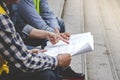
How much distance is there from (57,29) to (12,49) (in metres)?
1.10

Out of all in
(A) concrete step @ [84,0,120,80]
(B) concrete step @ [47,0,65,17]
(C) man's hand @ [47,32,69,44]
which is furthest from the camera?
(B) concrete step @ [47,0,65,17]

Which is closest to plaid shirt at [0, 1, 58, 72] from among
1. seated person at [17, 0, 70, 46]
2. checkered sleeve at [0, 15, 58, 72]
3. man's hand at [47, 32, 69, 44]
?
checkered sleeve at [0, 15, 58, 72]

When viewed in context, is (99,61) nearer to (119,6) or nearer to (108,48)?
(108,48)

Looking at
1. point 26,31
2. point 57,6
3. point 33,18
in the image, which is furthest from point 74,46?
point 57,6

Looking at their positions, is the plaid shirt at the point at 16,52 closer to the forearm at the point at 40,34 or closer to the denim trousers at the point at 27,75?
the denim trousers at the point at 27,75

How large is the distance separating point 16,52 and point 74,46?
1.74 feet

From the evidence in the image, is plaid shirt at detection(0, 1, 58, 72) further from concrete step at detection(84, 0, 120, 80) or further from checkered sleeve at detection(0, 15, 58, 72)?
concrete step at detection(84, 0, 120, 80)

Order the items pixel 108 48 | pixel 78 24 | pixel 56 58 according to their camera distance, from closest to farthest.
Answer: pixel 56 58 < pixel 108 48 < pixel 78 24

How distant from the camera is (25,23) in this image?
8.58ft

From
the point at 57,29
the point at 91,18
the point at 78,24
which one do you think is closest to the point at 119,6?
the point at 91,18

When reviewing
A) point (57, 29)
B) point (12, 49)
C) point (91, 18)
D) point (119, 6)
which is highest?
point (12, 49)

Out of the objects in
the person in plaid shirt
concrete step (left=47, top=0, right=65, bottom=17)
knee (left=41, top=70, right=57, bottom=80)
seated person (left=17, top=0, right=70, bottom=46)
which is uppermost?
the person in plaid shirt

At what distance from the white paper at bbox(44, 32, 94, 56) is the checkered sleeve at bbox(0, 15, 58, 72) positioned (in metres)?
0.25

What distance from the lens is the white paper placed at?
2.05m
